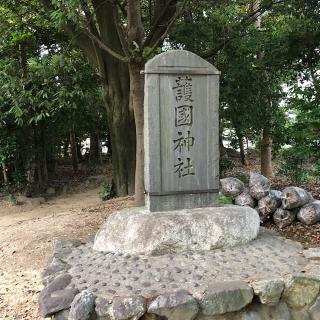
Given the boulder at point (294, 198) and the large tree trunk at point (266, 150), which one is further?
the large tree trunk at point (266, 150)

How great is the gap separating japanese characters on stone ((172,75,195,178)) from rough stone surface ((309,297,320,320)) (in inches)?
75.2

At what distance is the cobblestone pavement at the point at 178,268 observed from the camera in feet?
12.5

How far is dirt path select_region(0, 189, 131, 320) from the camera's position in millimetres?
4965

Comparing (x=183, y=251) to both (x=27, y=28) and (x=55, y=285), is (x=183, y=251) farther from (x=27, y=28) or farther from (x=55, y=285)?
(x=27, y=28)

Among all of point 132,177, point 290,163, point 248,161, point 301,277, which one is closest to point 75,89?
point 132,177

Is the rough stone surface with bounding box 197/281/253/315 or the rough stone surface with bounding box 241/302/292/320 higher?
the rough stone surface with bounding box 197/281/253/315

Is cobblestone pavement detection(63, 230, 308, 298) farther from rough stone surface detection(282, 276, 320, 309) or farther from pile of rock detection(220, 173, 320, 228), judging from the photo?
pile of rock detection(220, 173, 320, 228)

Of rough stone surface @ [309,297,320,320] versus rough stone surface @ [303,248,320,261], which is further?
rough stone surface @ [303,248,320,261]

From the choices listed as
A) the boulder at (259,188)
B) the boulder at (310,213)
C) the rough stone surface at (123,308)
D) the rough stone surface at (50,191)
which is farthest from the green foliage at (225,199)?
the rough stone surface at (50,191)

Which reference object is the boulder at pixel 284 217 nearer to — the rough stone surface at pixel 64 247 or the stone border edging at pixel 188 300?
the stone border edging at pixel 188 300

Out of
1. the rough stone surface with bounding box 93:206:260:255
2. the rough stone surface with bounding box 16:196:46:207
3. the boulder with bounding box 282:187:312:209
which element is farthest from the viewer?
the rough stone surface with bounding box 16:196:46:207

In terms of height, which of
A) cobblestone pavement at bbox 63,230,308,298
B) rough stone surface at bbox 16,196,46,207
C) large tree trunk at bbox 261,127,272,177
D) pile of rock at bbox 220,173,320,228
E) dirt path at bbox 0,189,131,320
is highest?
large tree trunk at bbox 261,127,272,177

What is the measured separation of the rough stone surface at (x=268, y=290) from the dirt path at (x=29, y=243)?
2347 millimetres

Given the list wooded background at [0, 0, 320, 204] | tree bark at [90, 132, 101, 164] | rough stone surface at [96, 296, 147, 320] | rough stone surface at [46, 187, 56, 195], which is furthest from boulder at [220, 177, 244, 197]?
tree bark at [90, 132, 101, 164]
